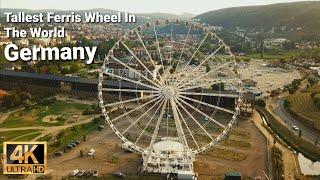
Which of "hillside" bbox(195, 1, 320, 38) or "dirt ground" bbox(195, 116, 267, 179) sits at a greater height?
"hillside" bbox(195, 1, 320, 38)

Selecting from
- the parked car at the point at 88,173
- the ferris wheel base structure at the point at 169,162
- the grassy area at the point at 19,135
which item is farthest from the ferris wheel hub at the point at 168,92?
the grassy area at the point at 19,135

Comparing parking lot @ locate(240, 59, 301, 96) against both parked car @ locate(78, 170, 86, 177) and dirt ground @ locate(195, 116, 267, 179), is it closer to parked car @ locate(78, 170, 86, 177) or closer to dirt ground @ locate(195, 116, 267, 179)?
dirt ground @ locate(195, 116, 267, 179)

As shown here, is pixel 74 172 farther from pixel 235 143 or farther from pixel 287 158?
pixel 287 158

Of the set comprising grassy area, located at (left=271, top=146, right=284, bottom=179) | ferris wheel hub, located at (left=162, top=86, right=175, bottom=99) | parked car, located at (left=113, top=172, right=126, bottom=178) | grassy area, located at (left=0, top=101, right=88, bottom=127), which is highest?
ferris wheel hub, located at (left=162, top=86, right=175, bottom=99)

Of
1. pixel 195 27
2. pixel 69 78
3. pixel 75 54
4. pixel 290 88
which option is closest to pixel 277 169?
pixel 195 27

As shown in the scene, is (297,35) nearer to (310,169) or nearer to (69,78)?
(69,78)

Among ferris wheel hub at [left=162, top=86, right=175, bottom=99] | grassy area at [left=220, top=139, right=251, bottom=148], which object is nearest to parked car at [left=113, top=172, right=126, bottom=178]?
ferris wheel hub at [left=162, top=86, right=175, bottom=99]

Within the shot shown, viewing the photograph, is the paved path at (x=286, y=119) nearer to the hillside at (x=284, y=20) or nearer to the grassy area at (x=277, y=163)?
the grassy area at (x=277, y=163)
